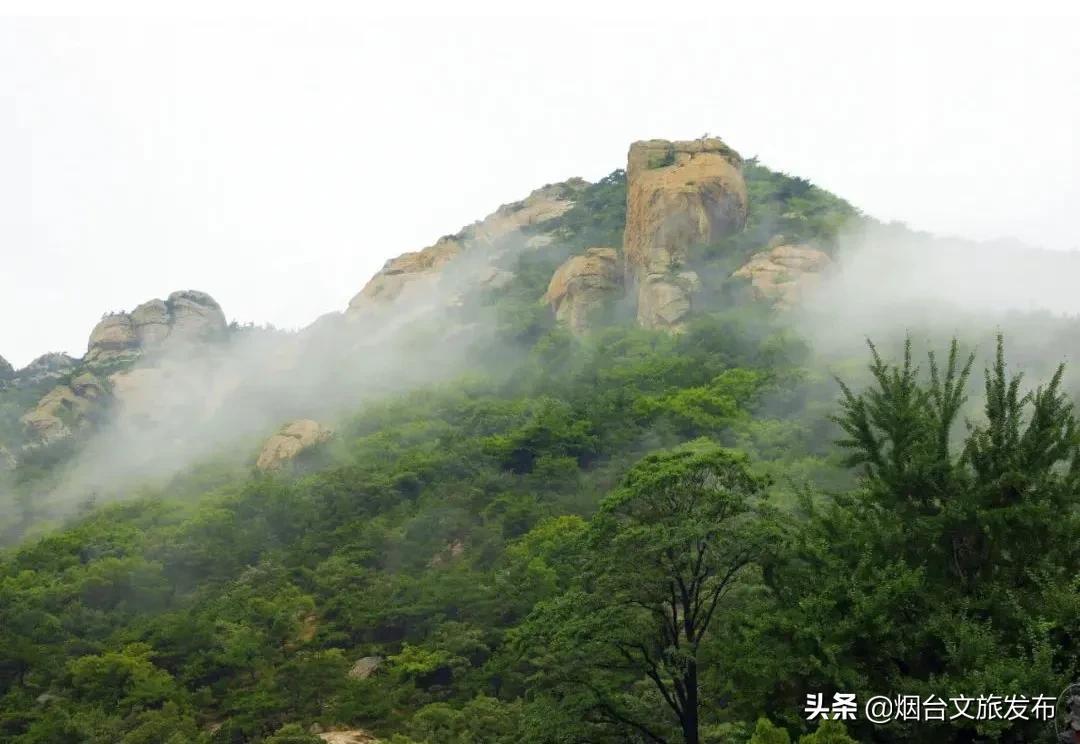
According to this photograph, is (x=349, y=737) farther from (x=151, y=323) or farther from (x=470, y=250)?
(x=151, y=323)

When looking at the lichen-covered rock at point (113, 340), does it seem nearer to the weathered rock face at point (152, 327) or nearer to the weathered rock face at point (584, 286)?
the weathered rock face at point (152, 327)

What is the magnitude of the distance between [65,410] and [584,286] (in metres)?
40.5

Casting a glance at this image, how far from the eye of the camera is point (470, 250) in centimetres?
8388

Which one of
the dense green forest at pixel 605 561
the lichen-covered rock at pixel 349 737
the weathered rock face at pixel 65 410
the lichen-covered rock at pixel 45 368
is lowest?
the lichen-covered rock at pixel 349 737

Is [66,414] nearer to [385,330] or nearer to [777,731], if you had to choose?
[385,330]

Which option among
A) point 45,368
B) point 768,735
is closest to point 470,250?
point 45,368

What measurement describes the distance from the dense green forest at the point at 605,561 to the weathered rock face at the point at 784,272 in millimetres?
1604

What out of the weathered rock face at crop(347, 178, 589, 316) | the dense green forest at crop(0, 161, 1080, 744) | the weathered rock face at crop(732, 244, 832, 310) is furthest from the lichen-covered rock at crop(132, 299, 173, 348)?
the weathered rock face at crop(732, 244, 832, 310)

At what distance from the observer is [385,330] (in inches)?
2982

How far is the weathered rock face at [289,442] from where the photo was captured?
49.0 metres

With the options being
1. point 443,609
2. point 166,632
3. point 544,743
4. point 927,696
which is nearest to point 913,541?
point 927,696

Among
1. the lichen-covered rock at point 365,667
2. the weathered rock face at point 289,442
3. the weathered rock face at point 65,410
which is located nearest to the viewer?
the lichen-covered rock at point 365,667

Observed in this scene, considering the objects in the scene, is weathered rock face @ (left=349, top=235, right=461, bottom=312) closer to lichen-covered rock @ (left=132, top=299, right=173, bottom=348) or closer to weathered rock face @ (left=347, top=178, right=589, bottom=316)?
weathered rock face @ (left=347, top=178, right=589, bottom=316)

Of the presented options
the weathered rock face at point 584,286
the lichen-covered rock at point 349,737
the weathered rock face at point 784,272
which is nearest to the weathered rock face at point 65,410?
the weathered rock face at point 584,286
